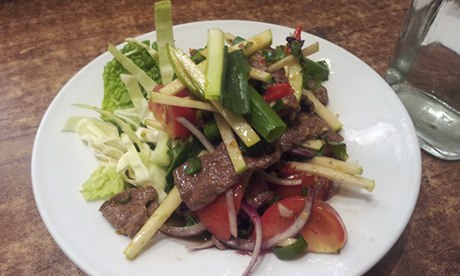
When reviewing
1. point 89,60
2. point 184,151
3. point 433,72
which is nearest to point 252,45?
point 184,151

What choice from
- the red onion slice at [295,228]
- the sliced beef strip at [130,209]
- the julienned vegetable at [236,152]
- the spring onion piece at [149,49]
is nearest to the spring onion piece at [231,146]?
the julienned vegetable at [236,152]

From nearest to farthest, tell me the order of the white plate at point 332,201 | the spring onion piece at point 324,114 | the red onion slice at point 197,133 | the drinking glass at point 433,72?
the white plate at point 332,201
the red onion slice at point 197,133
the spring onion piece at point 324,114
the drinking glass at point 433,72

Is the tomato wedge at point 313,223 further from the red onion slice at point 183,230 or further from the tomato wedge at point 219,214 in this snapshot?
the red onion slice at point 183,230

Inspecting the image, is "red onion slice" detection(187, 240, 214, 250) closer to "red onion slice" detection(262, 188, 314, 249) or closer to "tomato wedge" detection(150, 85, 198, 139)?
"red onion slice" detection(262, 188, 314, 249)

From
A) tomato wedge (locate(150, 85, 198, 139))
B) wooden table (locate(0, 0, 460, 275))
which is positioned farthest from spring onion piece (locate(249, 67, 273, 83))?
wooden table (locate(0, 0, 460, 275))

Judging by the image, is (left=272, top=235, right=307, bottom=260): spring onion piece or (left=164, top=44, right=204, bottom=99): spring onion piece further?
(left=164, top=44, right=204, bottom=99): spring onion piece

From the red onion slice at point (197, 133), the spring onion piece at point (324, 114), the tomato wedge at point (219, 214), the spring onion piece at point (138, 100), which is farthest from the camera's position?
the spring onion piece at point (138, 100)
